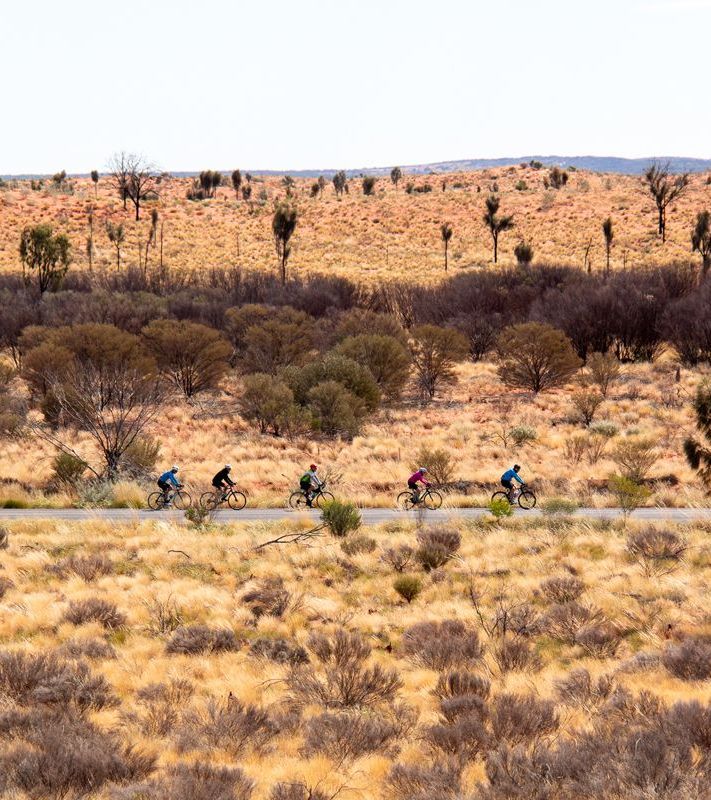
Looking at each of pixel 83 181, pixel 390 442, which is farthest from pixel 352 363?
pixel 83 181

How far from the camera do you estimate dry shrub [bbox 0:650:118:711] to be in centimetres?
855

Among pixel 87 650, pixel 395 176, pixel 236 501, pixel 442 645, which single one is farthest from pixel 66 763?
pixel 395 176

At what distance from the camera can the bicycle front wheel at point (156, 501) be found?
20.1 m

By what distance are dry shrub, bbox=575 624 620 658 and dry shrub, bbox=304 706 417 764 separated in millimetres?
3072

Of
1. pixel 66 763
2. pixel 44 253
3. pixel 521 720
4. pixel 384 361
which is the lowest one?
pixel 521 720

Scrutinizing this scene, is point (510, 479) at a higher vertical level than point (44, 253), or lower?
lower

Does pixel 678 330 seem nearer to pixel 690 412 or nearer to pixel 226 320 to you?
pixel 690 412

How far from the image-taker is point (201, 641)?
34.9 ft

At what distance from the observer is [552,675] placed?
30.7 feet

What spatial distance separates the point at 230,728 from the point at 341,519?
8867 mm

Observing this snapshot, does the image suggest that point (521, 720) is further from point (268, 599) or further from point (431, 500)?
point (431, 500)

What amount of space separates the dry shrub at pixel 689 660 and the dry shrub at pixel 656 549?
145 inches

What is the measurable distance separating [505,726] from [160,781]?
3.04 metres

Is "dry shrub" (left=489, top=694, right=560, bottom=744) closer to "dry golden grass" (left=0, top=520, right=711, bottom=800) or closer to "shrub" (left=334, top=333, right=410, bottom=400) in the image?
"dry golden grass" (left=0, top=520, right=711, bottom=800)
